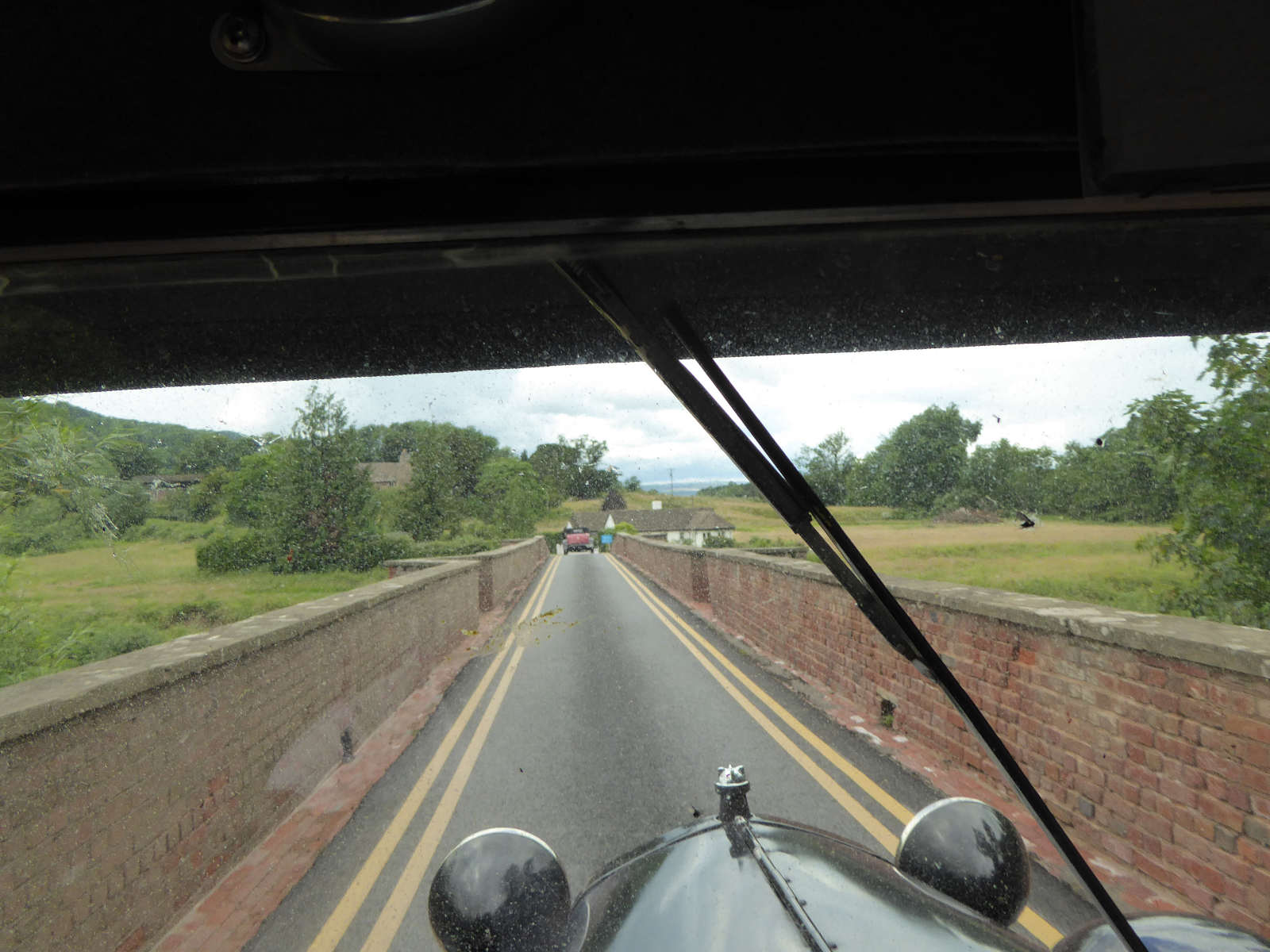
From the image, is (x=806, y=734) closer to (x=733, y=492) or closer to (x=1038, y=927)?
(x=1038, y=927)

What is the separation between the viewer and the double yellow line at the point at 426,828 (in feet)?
6.19

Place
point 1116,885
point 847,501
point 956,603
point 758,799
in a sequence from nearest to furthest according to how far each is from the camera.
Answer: point 847,501
point 1116,885
point 956,603
point 758,799

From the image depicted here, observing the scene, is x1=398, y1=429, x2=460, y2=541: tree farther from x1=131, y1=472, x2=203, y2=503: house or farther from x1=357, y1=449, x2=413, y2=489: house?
x1=131, y1=472, x2=203, y2=503: house

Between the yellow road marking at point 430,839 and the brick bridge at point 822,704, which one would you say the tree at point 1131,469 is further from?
the yellow road marking at point 430,839

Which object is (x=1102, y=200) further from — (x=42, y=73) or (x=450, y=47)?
(x=42, y=73)

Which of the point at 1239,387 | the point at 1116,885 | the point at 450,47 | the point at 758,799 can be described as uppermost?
the point at 450,47

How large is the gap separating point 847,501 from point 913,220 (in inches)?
19.0

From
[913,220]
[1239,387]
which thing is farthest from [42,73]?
[1239,387]

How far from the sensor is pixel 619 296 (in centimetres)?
104

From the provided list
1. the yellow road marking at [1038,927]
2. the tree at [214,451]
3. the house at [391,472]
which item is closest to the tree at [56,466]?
the tree at [214,451]

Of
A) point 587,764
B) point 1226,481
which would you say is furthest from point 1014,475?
point 587,764

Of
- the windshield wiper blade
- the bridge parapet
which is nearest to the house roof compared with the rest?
the bridge parapet

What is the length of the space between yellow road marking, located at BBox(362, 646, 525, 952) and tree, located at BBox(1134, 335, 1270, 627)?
208 cm

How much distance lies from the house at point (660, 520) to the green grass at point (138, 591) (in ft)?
1.69
